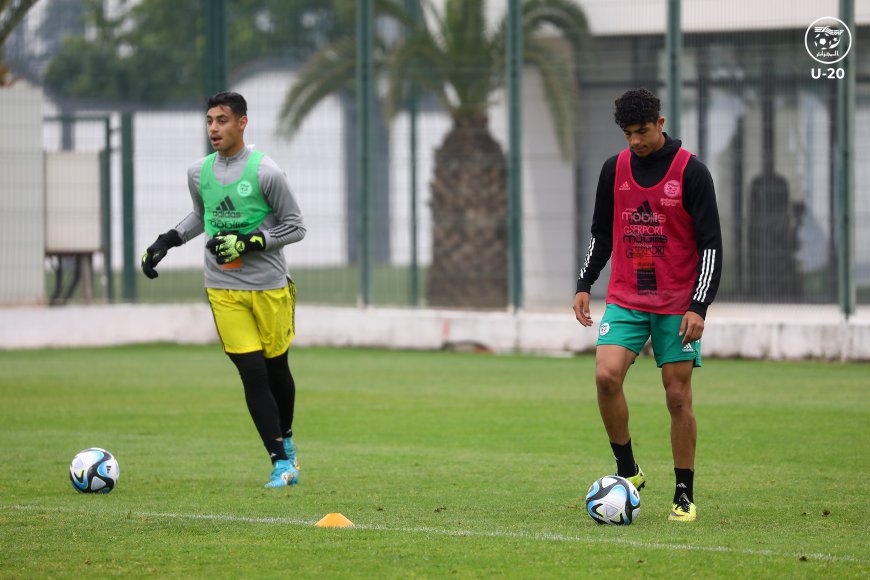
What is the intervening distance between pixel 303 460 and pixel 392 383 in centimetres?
551

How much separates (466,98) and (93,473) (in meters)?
12.3

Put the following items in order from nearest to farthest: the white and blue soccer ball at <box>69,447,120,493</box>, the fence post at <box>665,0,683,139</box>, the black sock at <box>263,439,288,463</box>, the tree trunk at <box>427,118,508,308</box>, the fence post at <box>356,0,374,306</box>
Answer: the white and blue soccer ball at <box>69,447,120,493</box> < the black sock at <box>263,439,288,463</box> < the fence post at <box>665,0,683,139</box> < the tree trunk at <box>427,118,508,308</box> < the fence post at <box>356,0,374,306</box>

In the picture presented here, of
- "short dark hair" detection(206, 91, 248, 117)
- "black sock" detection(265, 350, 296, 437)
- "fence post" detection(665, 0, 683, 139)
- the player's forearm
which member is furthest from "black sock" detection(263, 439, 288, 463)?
"fence post" detection(665, 0, 683, 139)

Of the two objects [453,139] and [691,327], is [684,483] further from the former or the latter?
[453,139]

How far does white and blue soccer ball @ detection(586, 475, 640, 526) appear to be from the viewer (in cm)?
721

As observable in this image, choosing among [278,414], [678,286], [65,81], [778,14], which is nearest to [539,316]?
[778,14]

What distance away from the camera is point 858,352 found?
16953mm

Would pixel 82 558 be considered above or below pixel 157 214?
below

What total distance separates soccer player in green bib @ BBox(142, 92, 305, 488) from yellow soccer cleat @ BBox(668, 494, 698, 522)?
2.54m

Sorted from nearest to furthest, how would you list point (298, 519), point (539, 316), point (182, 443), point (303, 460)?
point (298, 519) → point (303, 460) → point (182, 443) → point (539, 316)

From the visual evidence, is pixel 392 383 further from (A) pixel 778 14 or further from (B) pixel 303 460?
(A) pixel 778 14

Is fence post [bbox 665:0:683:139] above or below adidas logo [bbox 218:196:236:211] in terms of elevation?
above

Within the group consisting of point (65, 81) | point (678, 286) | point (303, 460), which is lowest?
point (303, 460)

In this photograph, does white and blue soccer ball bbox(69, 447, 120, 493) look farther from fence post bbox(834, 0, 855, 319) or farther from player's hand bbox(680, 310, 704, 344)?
fence post bbox(834, 0, 855, 319)
